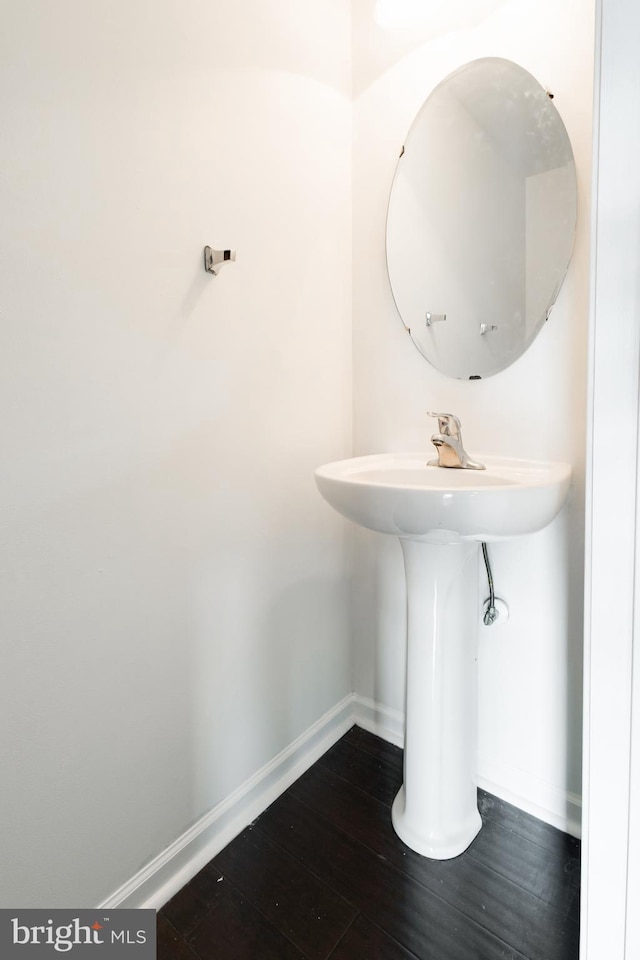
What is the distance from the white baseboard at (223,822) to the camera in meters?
1.05

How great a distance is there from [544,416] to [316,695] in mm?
1054

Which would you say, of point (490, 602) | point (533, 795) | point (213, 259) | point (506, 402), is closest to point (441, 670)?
point (490, 602)

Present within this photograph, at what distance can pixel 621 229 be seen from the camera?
2.36ft

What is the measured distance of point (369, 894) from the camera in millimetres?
1084

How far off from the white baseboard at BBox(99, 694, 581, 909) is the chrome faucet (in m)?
0.85

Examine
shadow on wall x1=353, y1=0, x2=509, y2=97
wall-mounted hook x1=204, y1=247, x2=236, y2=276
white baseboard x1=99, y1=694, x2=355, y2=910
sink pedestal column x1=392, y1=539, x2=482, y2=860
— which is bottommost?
white baseboard x1=99, y1=694, x2=355, y2=910

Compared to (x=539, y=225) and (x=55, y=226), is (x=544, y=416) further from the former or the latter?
(x=55, y=226)

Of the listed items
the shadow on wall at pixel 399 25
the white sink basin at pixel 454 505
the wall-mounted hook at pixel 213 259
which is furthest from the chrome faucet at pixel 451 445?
the shadow on wall at pixel 399 25

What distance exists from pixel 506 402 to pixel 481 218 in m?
0.48

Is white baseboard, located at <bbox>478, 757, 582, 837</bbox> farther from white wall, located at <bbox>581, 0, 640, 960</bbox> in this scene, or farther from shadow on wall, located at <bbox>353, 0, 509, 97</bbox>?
shadow on wall, located at <bbox>353, 0, 509, 97</bbox>

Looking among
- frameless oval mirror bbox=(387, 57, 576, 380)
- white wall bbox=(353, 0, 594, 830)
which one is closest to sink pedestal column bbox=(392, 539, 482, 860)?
white wall bbox=(353, 0, 594, 830)

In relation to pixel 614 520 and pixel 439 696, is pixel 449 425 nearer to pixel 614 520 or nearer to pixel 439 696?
pixel 614 520

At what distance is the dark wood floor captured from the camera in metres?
0.98

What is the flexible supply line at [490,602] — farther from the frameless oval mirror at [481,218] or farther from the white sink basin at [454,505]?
the frameless oval mirror at [481,218]
